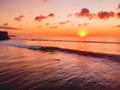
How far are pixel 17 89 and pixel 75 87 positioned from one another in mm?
2669

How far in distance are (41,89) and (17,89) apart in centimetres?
109

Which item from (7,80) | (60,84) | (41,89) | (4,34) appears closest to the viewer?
(41,89)

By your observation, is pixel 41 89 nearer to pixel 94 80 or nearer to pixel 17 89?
pixel 17 89

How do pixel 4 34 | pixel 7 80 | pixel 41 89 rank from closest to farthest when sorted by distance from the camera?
pixel 41 89
pixel 7 80
pixel 4 34

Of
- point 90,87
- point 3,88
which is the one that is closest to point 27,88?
point 3,88

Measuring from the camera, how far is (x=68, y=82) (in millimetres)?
7789

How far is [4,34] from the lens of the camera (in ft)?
319

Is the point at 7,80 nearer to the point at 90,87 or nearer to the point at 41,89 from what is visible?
the point at 41,89

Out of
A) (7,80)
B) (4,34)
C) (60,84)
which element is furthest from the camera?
(4,34)

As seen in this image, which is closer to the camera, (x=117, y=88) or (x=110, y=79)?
(x=117, y=88)

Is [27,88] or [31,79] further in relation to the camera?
[31,79]

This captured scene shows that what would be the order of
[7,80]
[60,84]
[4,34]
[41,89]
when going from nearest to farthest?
[41,89]
[60,84]
[7,80]
[4,34]

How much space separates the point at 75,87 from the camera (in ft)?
23.4

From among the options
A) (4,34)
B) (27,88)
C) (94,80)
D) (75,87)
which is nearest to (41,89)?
(27,88)
